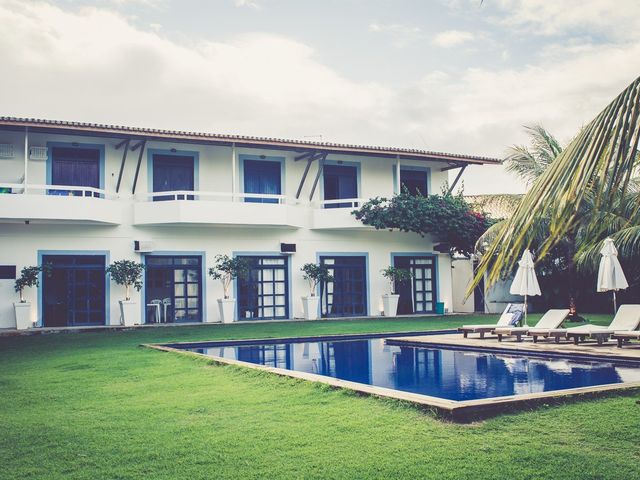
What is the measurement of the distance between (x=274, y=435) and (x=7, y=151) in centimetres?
1790

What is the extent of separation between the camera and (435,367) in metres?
11.0

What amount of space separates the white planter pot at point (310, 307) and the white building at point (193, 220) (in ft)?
1.59

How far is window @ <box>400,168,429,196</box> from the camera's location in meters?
26.0

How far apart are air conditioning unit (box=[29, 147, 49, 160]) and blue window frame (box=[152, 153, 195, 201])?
3.20 meters

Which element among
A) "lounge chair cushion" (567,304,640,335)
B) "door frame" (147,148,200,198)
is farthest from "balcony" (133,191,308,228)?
"lounge chair cushion" (567,304,640,335)

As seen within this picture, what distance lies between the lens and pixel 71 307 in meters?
21.0

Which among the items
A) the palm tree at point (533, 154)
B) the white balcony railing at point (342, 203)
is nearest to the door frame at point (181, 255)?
the white balcony railing at point (342, 203)

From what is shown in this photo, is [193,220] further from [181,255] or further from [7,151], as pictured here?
[7,151]

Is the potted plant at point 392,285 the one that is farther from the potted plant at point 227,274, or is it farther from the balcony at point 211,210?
the potted plant at point 227,274

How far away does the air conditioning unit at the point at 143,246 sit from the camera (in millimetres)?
21438

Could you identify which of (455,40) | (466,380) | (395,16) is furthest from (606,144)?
(466,380)

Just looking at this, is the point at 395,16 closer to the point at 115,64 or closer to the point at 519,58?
the point at 519,58

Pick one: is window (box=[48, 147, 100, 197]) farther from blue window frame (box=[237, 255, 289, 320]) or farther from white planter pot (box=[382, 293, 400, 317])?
white planter pot (box=[382, 293, 400, 317])

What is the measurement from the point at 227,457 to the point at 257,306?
18.3 meters
